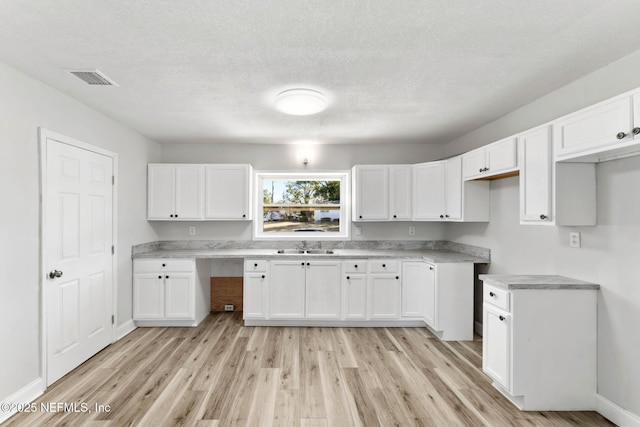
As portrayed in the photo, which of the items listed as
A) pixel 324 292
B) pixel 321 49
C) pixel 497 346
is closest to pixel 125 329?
pixel 324 292

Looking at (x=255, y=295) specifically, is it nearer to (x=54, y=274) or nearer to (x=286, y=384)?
(x=286, y=384)

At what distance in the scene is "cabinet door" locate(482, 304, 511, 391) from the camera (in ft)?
7.53

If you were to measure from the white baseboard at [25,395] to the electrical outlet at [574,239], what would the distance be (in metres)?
4.31

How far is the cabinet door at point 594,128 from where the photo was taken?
1.76 metres

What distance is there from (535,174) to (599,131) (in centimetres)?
54

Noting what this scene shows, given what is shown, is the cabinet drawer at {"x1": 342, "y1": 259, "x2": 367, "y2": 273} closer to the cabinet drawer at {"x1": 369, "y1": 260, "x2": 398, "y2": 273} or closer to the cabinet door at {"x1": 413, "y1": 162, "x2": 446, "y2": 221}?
the cabinet drawer at {"x1": 369, "y1": 260, "x2": 398, "y2": 273}

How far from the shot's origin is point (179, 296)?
150 inches

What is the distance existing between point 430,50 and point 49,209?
3167 mm

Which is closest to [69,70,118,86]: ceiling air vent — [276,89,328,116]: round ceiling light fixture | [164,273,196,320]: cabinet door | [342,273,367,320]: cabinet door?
[276,89,328,116]: round ceiling light fixture

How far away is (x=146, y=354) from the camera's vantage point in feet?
10.2

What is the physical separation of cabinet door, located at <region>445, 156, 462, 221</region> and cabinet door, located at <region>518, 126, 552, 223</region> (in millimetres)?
1045

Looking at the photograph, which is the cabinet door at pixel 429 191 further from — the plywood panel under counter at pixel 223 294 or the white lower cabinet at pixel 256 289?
the plywood panel under counter at pixel 223 294

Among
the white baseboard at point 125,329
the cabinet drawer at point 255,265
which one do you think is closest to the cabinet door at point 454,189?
the cabinet drawer at point 255,265

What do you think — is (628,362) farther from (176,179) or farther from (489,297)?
(176,179)
